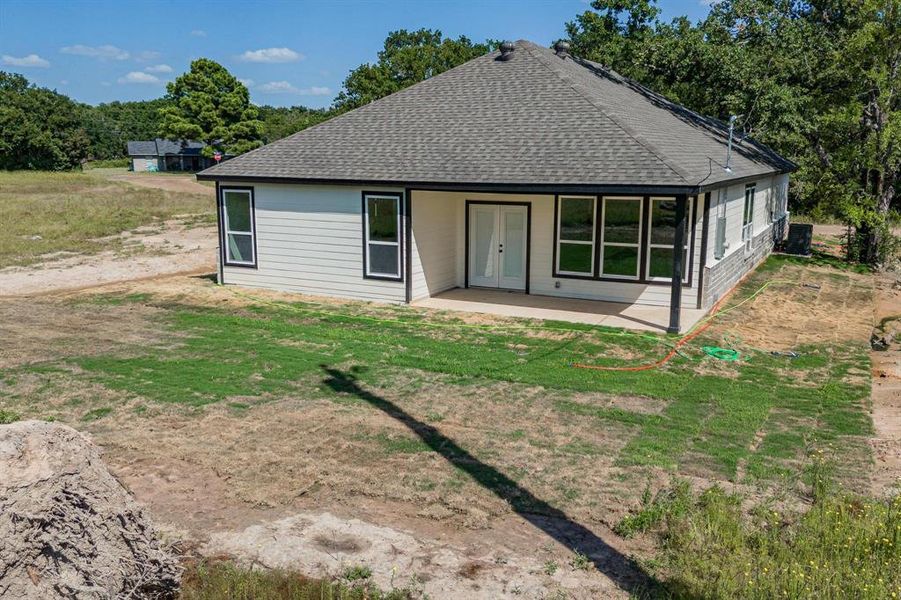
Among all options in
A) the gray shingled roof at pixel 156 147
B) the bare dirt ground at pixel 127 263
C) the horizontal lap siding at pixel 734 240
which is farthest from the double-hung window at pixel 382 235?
the gray shingled roof at pixel 156 147

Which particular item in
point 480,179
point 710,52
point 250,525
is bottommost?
point 250,525

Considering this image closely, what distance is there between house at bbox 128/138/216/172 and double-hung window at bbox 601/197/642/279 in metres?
82.5

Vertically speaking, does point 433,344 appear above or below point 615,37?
below

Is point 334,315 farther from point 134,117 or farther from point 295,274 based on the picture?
point 134,117

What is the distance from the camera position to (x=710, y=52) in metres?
25.6

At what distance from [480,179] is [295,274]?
536 cm

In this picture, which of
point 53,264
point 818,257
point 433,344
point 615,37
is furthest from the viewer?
point 615,37

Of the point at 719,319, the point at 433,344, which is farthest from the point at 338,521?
the point at 719,319

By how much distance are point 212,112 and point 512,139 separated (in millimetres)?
68731

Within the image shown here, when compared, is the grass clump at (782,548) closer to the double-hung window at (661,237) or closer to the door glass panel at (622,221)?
the double-hung window at (661,237)

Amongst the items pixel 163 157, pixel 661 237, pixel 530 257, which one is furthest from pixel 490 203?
pixel 163 157

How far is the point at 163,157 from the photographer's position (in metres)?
91.7

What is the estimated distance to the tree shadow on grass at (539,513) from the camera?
565 cm

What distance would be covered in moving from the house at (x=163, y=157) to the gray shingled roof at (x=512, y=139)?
77495mm
